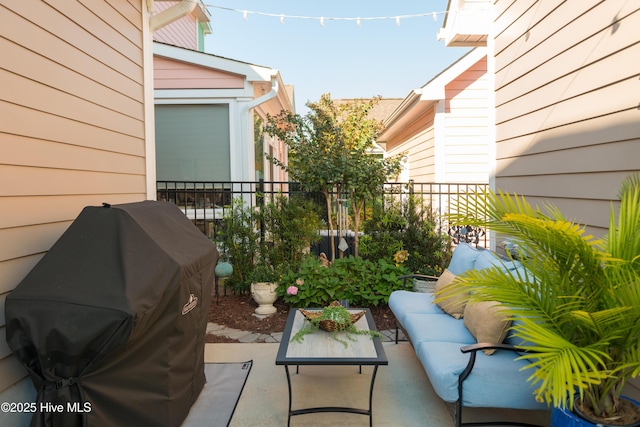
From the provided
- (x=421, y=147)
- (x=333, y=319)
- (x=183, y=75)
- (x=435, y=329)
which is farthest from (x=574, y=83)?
(x=421, y=147)

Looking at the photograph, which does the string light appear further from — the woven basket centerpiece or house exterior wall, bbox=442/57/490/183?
the woven basket centerpiece

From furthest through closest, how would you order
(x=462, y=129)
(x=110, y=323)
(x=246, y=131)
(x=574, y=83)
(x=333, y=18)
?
(x=333, y=18)
(x=462, y=129)
(x=246, y=131)
(x=574, y=83)
(x=110, y=323)

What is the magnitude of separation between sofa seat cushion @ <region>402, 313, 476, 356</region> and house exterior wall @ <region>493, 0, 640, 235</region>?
1069 millimetres

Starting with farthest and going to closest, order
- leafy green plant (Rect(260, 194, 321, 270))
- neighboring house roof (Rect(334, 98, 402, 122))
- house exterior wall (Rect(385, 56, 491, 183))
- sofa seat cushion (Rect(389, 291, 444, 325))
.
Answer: neighboring house roof (Rect(334, 98, 402, 122)), house exterior wall (Rect(385, 56, 491, 183)), leafy green plant (Rect(260, 194, 321, 270)), sofa seat cushion (Rect(389, 291, 444, 325))

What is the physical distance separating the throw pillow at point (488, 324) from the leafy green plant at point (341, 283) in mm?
2083

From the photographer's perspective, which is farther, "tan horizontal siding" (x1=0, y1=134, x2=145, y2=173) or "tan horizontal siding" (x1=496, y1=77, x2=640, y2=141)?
"tan horizontal siding" (x1=496, y1=77, x2=640, y2=141)

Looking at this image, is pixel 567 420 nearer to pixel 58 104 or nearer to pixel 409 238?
pixel 58 104

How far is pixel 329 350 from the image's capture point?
2.62m

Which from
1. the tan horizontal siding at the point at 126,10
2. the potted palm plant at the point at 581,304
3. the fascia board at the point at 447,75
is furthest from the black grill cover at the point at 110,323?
the fascia board at the point at 447,75

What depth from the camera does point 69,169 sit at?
8.87ft

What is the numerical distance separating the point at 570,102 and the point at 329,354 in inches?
91.3

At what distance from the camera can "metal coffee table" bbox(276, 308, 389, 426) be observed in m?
2.46

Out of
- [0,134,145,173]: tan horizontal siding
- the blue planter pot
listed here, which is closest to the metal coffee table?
the blue planter pot

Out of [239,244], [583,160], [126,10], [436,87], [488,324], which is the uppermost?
[436,87]
